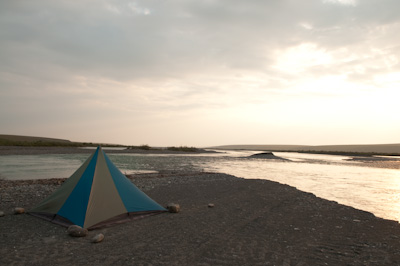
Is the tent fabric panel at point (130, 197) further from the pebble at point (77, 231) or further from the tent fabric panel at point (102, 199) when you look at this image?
the pebble at point (77, 231)

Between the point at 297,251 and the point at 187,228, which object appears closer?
the point at 297,251

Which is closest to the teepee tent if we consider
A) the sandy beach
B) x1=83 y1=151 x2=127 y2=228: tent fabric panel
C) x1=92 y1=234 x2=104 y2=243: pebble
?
x1=83 y1=151 x2=127 y2=228: tent fabric panel

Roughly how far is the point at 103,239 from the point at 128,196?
7.73 feet

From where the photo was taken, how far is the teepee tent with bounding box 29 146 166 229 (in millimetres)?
7781

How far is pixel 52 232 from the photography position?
714 centimetres

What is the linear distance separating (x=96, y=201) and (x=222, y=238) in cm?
402

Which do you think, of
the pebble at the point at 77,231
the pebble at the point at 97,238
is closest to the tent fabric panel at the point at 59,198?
the pebble at the point at 77,231

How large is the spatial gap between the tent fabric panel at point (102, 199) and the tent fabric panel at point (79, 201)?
13 cm

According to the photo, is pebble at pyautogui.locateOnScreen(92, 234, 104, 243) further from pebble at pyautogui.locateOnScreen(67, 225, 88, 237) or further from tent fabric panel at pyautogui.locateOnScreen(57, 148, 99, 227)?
tent fabric panel at pyautogui.locateOnScreen(57, 148, 99, 227)

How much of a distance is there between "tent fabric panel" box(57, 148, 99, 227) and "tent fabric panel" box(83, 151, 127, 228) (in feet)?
0.44

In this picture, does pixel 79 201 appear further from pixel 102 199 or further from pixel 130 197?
pixel 130 197

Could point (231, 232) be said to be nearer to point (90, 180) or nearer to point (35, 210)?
point (90, 180)

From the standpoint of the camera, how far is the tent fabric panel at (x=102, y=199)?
7.72m

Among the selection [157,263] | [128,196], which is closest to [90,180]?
[128,196]
